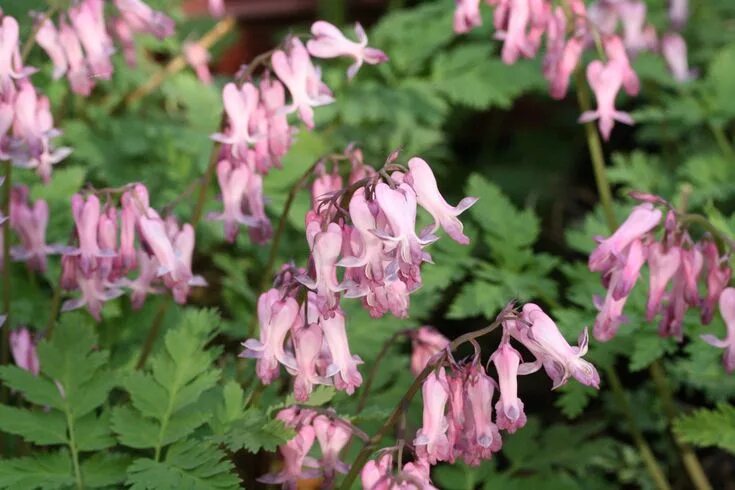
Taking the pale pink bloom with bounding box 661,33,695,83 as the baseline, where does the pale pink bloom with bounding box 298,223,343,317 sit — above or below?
above

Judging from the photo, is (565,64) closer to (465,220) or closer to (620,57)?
(620,57)

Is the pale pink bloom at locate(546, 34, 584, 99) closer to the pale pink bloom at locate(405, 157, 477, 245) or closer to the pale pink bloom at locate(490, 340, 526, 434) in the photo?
the pale pink bloom at locate(405, 157, 477, 245)

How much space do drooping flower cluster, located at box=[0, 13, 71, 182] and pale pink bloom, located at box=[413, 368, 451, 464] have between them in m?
1.18

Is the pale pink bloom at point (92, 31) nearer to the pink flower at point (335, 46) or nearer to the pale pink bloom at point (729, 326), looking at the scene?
the pink flower at point (335, 46)

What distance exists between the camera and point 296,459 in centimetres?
216

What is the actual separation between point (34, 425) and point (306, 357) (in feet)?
2.36

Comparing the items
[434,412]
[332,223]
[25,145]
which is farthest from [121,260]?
[434,412]

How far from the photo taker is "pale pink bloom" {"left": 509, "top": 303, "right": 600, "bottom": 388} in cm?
183

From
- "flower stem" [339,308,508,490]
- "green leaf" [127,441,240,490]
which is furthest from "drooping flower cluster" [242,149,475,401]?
"green leaf" [127,441,240,490]

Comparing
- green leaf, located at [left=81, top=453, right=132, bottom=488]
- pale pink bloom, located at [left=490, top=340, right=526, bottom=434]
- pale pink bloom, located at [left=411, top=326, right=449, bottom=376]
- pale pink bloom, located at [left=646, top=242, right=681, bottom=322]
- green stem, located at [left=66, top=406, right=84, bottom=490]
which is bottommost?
pale pink bloom, located at [left=411, top=326, right=449, bottom=376]

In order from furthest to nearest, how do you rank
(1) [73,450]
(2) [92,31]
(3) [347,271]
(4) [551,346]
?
(2) [92,31] → (1) [73,450] → (3) [347,271] → (4) [551,346]

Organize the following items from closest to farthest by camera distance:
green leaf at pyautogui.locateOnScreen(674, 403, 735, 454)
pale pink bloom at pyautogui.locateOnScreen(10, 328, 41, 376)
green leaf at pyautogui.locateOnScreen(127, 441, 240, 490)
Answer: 1. green leaf at pyautogui.locateOnScreen(127, 441, 240, 490)
2. green leaf at pyautogui.locateOnScreen(674, 403, 735, 454)
3. pale pink bloom at pyautogui.locateOnScreen(10, 328, 41, 376)

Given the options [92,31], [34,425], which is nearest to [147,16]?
[92,31]

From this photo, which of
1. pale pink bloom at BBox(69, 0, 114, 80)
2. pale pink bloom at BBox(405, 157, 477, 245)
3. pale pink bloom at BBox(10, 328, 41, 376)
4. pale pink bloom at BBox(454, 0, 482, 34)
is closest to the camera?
pale pink bloom at BBox(405, 157, 477, 245)
